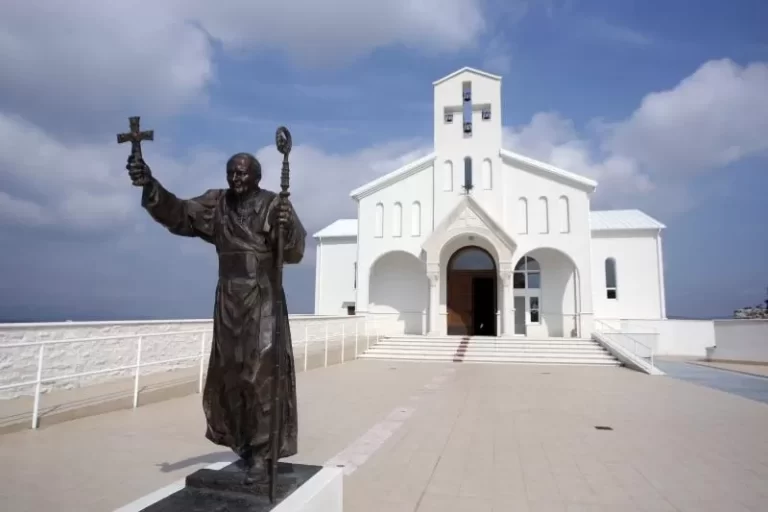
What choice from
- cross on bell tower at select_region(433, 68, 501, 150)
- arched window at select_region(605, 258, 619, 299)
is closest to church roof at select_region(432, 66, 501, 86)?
cross on bell tower at select_region(433, 68, 501, 150)

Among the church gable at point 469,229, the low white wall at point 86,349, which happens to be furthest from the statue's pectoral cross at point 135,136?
the church gable at point 469,229

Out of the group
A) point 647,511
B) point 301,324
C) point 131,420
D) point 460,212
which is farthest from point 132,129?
point 460,212

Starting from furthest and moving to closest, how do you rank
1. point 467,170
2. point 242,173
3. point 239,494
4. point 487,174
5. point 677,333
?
point 467,170 → point 487,174 → point 677,333 → point 242,173 → point 239,494

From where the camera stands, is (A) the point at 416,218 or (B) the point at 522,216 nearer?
(B) the point at 522,216

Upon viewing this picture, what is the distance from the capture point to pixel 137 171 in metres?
2.99

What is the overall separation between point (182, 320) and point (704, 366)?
17.9 meters

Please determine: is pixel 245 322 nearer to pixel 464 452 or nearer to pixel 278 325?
pixel 278 325

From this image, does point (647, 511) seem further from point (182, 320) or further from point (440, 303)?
point (440, 303)

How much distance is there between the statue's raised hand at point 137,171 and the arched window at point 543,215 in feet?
69.8

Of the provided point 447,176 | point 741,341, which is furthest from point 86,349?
point 741,341

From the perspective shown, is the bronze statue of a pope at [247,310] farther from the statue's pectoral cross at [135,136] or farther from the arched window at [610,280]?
the arched window at [610,280]

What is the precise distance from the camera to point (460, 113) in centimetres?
2444

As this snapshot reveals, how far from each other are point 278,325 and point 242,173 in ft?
3.49

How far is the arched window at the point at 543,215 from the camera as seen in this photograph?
22.4m
